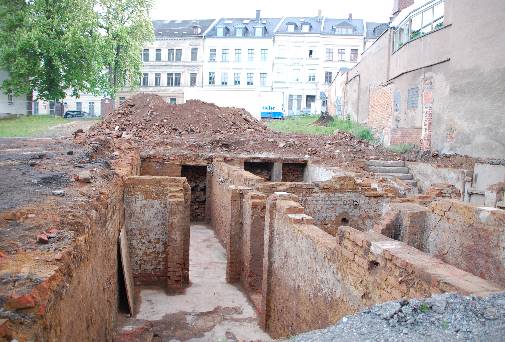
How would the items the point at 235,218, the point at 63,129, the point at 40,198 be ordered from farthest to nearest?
the point at 63,129 → the point at 235,218 → the point at 40,198

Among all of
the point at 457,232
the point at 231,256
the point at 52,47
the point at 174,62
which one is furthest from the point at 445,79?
the point at 174,62

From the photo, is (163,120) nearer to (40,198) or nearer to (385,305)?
(40,198)

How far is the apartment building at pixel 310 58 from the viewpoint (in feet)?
174

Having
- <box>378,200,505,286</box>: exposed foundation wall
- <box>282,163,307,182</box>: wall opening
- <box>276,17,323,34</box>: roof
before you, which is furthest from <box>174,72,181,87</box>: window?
<box>378,200,505,286</box>: exposed foundation wall

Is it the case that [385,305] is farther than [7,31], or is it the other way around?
[7,31]

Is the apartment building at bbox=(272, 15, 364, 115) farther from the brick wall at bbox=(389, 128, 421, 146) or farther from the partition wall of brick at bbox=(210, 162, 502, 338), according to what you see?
the partition wall of brick at bbox=(210, 162, 502, 338)

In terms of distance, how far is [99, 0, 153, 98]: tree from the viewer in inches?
1332

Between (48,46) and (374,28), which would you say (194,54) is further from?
(48,46)

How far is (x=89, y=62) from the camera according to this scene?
101ft

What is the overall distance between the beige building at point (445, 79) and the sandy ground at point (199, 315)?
9283 millimetres

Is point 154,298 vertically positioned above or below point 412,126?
below

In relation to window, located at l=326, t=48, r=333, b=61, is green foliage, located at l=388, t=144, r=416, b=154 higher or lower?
lower

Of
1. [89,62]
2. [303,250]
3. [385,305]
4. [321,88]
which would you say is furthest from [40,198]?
[321,88]

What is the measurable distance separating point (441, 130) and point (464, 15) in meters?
3.99
